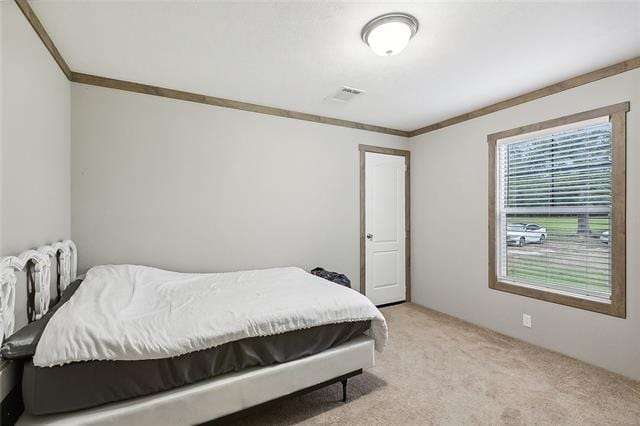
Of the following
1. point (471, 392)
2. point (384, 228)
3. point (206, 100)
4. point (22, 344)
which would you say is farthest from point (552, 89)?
point (22, 344)

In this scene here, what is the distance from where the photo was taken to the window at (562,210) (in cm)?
243

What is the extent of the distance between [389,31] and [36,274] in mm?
2561

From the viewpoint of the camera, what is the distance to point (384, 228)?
420 centimetres

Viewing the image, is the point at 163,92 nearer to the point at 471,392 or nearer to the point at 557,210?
the point at 471,392

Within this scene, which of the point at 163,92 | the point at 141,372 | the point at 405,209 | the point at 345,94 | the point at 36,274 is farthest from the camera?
the point at 405,209

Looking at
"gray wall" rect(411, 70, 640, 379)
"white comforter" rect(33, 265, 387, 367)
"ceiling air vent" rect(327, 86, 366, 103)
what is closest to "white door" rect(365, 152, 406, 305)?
"gray wall" rect(411, 70, 640, 379)

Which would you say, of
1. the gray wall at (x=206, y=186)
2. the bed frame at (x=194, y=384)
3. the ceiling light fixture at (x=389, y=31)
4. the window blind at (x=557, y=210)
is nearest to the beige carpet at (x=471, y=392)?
the bed frame at (x=194, y=384)

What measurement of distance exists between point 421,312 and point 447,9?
11.1 ft

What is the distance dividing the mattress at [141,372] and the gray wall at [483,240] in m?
2.34

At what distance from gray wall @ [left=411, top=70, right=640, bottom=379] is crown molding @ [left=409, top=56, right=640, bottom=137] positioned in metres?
0.05

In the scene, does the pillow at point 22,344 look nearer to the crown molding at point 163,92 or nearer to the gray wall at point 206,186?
the gray wall at point 206,186

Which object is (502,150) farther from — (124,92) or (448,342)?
(124,92)

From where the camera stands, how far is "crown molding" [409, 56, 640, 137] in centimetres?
237

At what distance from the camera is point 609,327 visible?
2.45 metres
